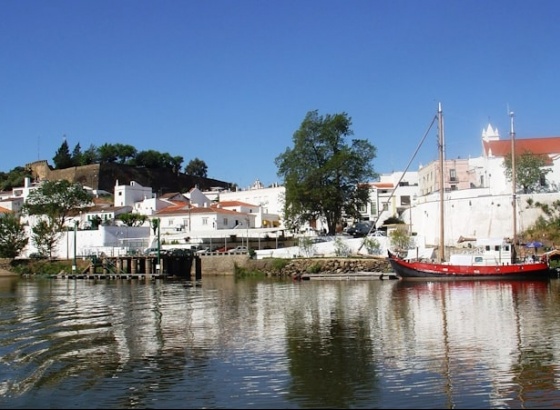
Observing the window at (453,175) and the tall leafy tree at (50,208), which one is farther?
the tall leafy tree at (50,208)

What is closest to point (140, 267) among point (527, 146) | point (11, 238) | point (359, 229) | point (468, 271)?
point (11, 238)

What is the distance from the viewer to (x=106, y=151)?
4806 inches

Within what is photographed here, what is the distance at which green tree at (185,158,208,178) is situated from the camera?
131 meters

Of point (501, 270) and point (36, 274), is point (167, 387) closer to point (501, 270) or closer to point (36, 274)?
point (501, 270)

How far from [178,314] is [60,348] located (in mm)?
9467

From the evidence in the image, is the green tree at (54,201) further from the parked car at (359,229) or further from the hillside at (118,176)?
the parked car at (359,229)

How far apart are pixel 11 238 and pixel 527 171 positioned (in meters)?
56.9

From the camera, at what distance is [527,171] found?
60156mm

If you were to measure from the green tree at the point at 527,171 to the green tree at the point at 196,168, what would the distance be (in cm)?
7913

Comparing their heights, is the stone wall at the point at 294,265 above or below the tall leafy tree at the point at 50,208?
below

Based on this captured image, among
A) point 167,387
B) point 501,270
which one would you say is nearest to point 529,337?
point 167,387

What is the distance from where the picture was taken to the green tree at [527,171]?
60031mm

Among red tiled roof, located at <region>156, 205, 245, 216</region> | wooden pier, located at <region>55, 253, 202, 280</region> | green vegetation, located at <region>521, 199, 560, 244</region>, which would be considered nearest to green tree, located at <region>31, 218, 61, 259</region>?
wooden pier, located at <region>55, 253, 202, 280</region>

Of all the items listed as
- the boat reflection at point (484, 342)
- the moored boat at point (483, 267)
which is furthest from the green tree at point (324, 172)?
the boat reflection at point (484, 342)
